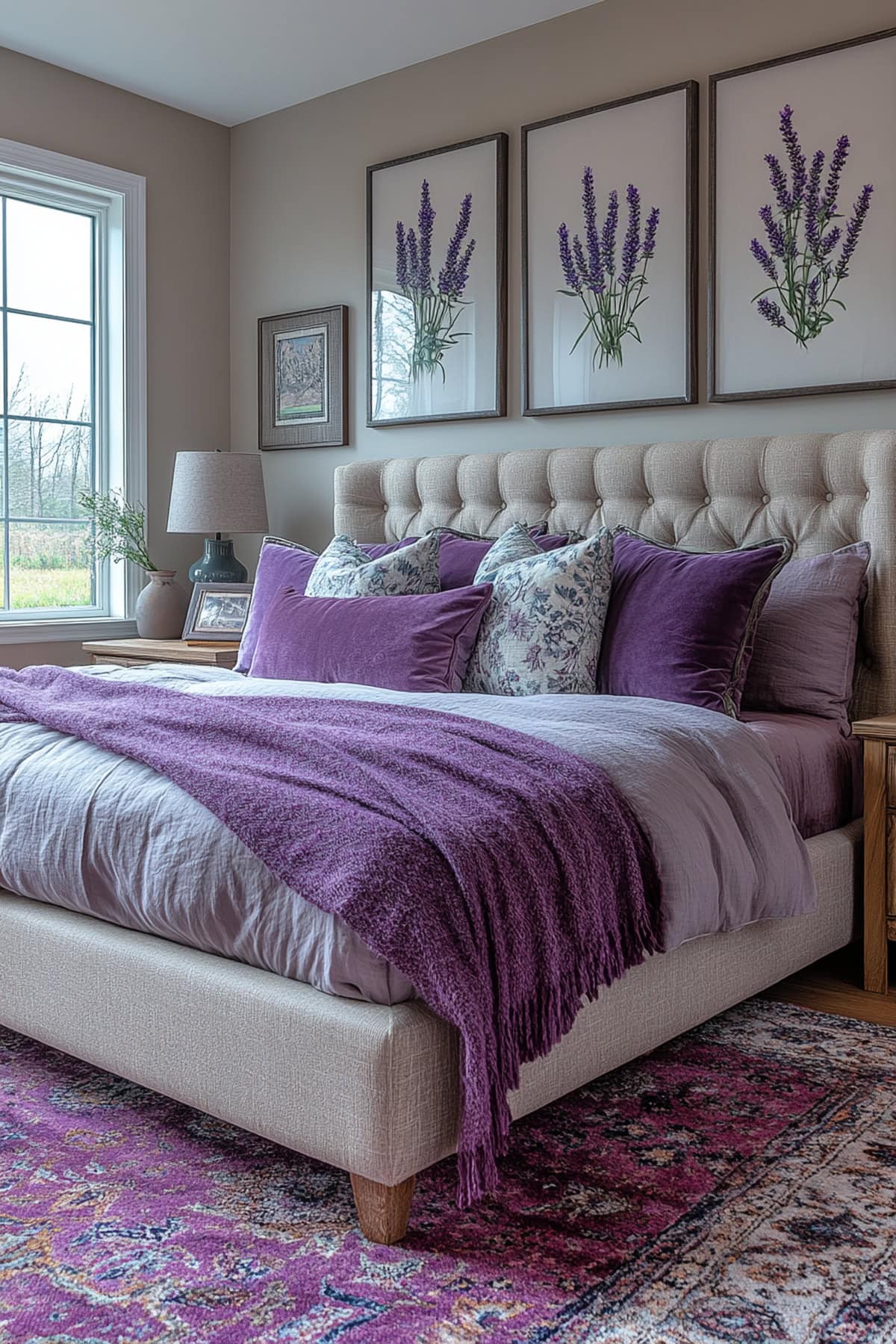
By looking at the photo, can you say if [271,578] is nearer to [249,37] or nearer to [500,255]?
[500,255]

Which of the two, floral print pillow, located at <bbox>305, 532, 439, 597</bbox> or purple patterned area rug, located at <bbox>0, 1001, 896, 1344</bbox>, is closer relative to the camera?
purple patterned area rug, located at <bbox>0, 1001, 896, 1344</bbox>

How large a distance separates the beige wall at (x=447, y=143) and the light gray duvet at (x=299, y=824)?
1.42m

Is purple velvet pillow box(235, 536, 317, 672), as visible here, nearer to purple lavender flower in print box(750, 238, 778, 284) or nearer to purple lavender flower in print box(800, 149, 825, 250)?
purple lavender flower in print box(750, 238, 778, 284)

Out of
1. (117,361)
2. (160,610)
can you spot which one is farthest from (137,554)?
(117,361)

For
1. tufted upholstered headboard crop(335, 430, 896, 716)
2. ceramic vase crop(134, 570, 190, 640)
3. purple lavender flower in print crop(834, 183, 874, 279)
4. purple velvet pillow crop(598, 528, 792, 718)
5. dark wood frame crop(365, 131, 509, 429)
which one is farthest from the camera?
ceramic vase crop(134, 570, 190, 640)

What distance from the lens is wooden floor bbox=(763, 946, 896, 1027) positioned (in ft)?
8.32

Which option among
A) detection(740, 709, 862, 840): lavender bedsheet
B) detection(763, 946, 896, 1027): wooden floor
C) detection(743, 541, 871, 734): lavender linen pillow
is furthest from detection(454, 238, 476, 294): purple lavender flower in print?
detection(763, 946, 896, 1027): wooden floor

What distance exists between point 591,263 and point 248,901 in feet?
8.69

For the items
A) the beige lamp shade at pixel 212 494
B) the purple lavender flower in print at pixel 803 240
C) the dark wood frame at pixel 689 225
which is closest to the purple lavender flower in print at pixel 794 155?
the purple lavender flower in print at pixel 803 240

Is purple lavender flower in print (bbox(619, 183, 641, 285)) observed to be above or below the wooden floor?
above

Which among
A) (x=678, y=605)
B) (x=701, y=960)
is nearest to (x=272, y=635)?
(x=678, y=605)

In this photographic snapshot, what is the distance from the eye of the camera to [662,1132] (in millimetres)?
1960

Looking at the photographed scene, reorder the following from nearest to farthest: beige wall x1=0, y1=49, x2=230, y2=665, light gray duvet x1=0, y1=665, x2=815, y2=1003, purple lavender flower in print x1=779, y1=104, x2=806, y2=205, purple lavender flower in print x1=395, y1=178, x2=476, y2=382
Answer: light gray duvet x1=0, y1=665, x2=815, y2=1003, purple lavender flower in print x1=779, y1=104, x2=806, y2=205, purple lavender flower in print x1=395, y1=178, x2=476, y2=382, beige wall x1=0, y1=49, x2=230, y2=665

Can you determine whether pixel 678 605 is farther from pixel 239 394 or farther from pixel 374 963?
pixel 239 394
